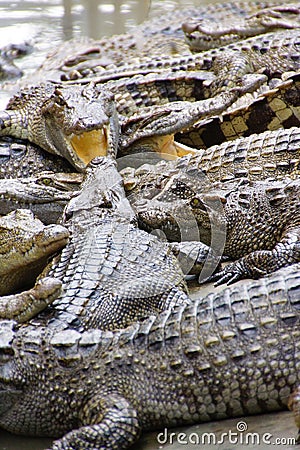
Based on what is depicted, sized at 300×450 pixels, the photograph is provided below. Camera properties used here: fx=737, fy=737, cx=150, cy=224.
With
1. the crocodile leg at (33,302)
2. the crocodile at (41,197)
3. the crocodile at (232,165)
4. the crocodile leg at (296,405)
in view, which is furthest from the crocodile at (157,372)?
the crocodile at (41,197)

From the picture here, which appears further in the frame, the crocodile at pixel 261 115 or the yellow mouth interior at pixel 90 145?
the crocodile at pixel 261 115

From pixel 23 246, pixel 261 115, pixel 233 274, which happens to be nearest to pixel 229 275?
pixel 233 274

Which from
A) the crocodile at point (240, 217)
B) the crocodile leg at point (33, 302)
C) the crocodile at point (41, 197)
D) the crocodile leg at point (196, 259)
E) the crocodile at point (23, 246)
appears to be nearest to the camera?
the crocodile leg at point (33, 302)

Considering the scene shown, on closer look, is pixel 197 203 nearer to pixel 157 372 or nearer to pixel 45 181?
pixel 45 181

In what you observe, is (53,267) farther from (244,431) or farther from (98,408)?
(244,431)

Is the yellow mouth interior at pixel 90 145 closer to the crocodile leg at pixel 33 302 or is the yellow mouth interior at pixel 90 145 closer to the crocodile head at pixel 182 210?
the crocodile head at pixel 182 210

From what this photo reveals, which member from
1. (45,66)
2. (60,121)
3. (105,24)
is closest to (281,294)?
(60,121)
